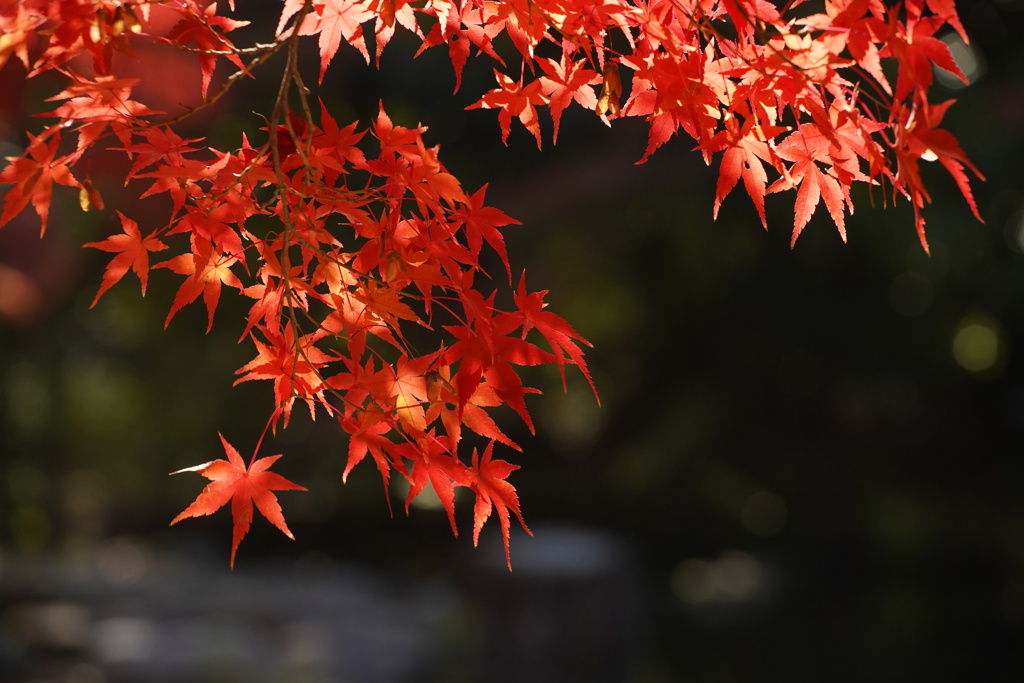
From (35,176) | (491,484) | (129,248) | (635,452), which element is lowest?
(635,452)

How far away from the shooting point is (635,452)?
5359mm

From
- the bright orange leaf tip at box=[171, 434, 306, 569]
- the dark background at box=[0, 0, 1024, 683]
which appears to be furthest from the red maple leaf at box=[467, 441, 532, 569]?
the dark background at box=[0, 0, 1024, 683]

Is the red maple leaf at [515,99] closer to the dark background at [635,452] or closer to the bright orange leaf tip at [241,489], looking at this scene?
the bright orange leaf tip at [241,489]

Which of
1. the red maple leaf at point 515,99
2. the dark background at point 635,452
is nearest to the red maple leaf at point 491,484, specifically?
the red maple leaf at point 515,99

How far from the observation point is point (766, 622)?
18.0ft

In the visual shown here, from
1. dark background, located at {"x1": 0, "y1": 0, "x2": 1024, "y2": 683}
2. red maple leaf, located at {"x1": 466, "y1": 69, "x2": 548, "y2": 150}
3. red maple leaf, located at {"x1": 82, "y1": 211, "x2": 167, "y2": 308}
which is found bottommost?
dark background, located at {"x1": 0, "y1": 0, "x2": 1024, "y2": 683}

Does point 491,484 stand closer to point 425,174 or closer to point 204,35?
point 425,174

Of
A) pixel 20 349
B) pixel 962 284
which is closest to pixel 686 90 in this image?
pixel 962 284

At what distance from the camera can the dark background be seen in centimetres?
443

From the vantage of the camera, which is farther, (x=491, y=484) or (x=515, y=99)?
(x=515, y=99)

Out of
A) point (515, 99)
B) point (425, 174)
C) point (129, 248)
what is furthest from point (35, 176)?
point (515, 99)

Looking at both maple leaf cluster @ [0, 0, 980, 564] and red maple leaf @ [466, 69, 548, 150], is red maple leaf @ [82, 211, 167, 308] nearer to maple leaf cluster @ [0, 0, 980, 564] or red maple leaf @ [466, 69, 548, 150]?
maple leaf cluster @ [0, 0, 980, 564]

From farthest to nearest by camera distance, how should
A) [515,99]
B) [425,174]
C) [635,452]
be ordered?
[635,452]
[515,99]
[425,174]

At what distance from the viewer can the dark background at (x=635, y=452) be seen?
14.5 ft
